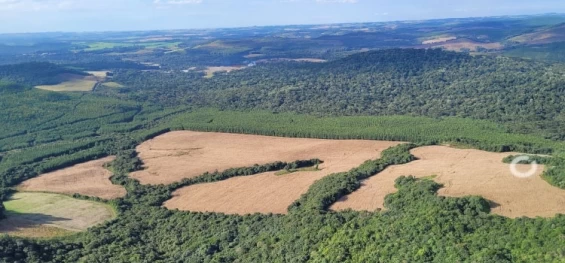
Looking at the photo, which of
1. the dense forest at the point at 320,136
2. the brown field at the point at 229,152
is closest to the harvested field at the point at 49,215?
the dense forest at the point at 320,136

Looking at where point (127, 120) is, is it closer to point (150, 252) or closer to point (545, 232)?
point (150, 252)

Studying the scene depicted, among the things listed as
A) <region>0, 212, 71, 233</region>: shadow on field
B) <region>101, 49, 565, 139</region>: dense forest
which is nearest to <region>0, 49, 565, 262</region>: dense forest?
<region>101, 49, 565, 139</region>: dense forest

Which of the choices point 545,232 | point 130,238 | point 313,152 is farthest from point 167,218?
point 545,232

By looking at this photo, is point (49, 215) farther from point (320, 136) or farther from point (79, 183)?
point (320, 136)

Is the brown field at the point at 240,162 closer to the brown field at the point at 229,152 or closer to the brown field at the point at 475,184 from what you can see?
the brown field at the point at 229,152

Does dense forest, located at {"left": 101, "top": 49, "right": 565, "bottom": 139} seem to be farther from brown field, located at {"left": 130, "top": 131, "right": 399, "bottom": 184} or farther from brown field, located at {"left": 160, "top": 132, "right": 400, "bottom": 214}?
brown field, located at {"left": 160, "top": 132, "right": 400, "bottom": 214}

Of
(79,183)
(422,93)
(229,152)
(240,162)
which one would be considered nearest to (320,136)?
(229,152)
